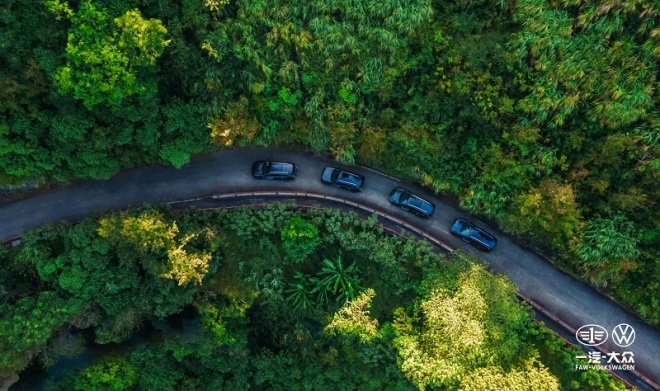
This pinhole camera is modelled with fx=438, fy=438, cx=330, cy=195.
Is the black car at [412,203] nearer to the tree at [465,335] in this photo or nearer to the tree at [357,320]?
the tree at [465,335]

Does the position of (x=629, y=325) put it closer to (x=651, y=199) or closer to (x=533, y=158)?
(x=651, y=199)

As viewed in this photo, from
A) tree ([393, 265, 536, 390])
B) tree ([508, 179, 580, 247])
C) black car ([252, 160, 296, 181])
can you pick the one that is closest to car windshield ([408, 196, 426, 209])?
tree ([393, 265, 536, 390])

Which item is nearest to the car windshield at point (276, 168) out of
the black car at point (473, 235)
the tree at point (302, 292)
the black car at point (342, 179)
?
the black car at point (342, 179)

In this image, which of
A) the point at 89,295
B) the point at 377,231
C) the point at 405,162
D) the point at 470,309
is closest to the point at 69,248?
the point at 89,295

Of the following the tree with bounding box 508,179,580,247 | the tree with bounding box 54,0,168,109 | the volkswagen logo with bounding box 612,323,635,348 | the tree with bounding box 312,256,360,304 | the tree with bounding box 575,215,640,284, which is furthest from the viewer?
the tree with bounding box 312,256,360,304

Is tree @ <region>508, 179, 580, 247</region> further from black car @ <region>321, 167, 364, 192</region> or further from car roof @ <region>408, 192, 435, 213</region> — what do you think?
black car @ <region>321, 167, 364, 192</region>

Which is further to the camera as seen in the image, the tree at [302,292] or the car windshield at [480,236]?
the tree at [302,292]
